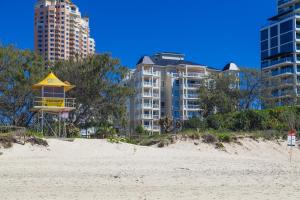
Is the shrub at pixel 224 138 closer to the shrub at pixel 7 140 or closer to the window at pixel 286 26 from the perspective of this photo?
the shrub at pixel 7 140

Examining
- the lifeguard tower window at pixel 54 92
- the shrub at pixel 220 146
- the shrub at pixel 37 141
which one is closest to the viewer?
the shrub at pixel 37 141

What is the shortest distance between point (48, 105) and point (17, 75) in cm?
1350

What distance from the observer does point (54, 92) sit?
3544 centimetres

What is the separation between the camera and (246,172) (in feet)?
71.7

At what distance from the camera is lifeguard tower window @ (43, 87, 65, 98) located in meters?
35.3

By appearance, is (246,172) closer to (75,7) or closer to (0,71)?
(0,71)

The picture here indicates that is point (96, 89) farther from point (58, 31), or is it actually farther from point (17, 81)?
point (58, 31)

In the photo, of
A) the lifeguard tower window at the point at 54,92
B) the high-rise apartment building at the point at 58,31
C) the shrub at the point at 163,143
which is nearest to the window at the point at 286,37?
the high-rise apartment building at the point at 58,31

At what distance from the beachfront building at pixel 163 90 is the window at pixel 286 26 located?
12.1 m

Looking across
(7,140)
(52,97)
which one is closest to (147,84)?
(52,97)

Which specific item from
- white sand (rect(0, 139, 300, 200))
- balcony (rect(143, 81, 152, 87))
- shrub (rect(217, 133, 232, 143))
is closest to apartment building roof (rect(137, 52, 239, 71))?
balcony (rect(143, 81, 152, 87))

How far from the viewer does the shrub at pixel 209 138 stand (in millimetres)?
35513

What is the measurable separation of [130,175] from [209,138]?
1687 centimetres

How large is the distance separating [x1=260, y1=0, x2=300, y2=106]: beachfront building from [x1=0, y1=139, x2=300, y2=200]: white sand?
6979 centimetres
